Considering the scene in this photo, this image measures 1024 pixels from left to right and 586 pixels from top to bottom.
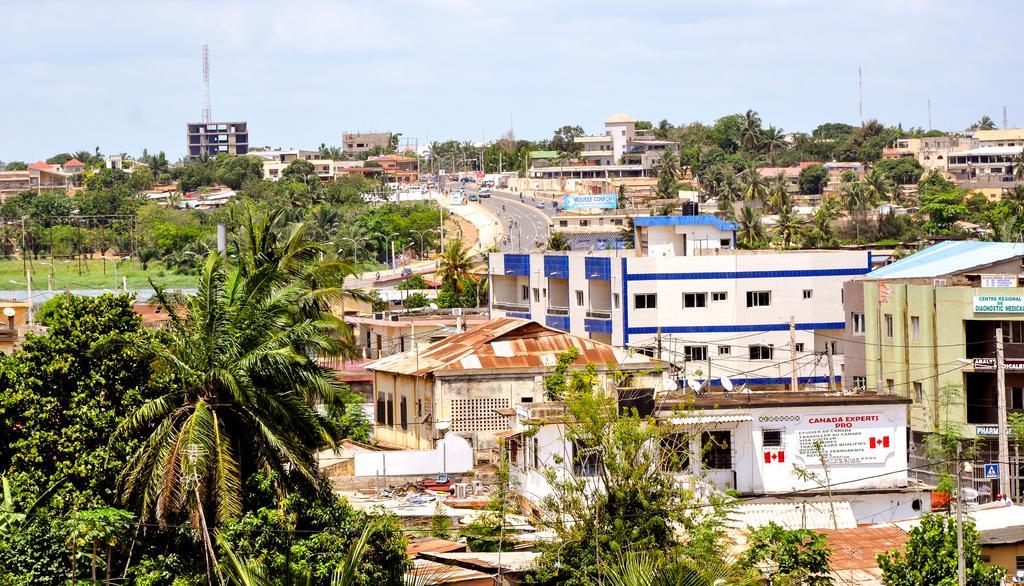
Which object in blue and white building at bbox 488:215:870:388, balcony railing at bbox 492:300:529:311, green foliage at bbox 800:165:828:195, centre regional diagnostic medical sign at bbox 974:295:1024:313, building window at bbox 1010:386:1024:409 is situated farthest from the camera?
green foliage at bbox 800:165:828:195

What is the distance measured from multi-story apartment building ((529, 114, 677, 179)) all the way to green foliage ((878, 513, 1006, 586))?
5637 inches

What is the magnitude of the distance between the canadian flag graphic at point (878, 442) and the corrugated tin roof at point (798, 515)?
2530 mm

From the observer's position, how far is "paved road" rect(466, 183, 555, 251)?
416ft

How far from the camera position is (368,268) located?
400 ft

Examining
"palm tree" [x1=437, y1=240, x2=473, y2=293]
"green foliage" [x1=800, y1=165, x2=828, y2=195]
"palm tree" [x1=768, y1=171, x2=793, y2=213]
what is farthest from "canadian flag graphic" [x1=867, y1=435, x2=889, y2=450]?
"green foliage" [x1=800, y1=165, x2=828, y2=195]

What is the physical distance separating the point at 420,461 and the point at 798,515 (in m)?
7.72

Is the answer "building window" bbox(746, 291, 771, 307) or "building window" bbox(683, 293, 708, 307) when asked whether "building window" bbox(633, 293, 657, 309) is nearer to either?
"building window" bbox(683, 293, 708, 307)

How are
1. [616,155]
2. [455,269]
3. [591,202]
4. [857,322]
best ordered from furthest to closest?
[616,155] < [591,202] < [455,269] < [857,322]

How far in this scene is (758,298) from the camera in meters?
63.5

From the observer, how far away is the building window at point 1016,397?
41.6m

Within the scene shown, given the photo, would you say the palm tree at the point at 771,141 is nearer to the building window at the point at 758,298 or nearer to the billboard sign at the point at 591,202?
the billboard sign at the point at 591,202

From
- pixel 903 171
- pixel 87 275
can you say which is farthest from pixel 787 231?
pixel 903 171

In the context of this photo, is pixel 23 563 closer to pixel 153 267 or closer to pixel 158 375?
pixel 158 375

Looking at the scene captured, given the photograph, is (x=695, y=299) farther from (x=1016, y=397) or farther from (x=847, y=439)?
(x=847, y=439)
